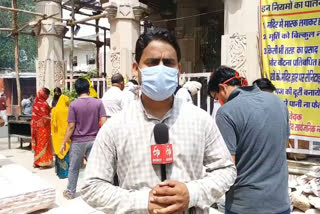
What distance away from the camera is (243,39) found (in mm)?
4348

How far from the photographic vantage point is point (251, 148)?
195cm

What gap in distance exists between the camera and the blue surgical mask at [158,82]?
46.8 inches

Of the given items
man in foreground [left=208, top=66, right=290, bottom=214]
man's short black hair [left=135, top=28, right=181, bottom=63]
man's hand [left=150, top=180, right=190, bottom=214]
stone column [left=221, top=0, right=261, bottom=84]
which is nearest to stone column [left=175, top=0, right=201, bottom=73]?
stone column [left=221, top=0, right=261, bottom=84]

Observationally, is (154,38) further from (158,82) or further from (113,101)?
(113,101)

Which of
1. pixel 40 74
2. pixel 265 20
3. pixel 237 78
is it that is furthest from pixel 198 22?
pixel 237 78

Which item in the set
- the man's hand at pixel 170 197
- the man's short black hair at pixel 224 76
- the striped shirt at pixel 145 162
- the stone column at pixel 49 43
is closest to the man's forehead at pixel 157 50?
the striped shirt at pixel 145 162

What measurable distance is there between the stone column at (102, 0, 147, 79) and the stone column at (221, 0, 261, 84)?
239 cm

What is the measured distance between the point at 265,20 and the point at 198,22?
6.37m

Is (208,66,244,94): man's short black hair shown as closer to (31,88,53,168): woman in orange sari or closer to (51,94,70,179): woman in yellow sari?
(51,94,70,179): woman in yellow sari

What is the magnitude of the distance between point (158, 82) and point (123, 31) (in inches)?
215

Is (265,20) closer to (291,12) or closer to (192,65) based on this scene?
(291,12)

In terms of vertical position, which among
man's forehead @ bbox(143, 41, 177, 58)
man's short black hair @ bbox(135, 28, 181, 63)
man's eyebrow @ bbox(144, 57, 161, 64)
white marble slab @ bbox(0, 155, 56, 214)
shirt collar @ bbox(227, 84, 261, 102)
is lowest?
white marble slab @ bbox(0, 155, 56, 214)

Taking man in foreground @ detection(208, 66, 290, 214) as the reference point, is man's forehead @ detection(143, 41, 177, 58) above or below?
above

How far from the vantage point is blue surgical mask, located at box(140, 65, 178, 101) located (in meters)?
1.19
